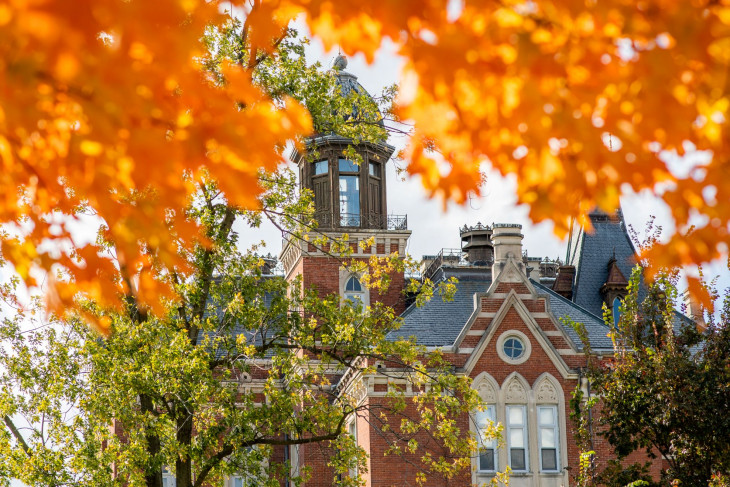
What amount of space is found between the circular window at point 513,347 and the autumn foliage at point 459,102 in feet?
78.8

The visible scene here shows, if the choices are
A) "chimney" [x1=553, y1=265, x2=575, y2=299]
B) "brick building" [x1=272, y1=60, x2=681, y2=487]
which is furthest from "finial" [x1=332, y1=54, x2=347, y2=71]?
"chimney" [x1=553, y1=265, x2=575, y2=299]

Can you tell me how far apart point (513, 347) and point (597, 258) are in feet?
49.3

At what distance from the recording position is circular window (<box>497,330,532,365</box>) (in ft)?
92.6

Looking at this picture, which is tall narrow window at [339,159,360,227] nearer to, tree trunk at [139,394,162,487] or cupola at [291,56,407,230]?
cupola at [291,56,407,230]

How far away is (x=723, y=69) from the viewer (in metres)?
4.00

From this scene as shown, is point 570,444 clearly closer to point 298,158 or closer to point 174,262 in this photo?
point 298,158

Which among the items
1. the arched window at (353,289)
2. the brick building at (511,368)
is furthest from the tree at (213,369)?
the arched window at (353,289)

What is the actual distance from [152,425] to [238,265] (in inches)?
129

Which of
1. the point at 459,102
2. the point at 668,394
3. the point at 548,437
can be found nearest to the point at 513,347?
the point at 548,437

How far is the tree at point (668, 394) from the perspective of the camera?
56.5 feet

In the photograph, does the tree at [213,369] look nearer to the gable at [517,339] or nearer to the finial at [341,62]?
the gable at [517,339]

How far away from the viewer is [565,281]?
42.4 meters

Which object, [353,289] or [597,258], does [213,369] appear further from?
[597,258]

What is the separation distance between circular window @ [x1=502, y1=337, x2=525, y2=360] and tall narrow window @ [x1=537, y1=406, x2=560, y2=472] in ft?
5.15
